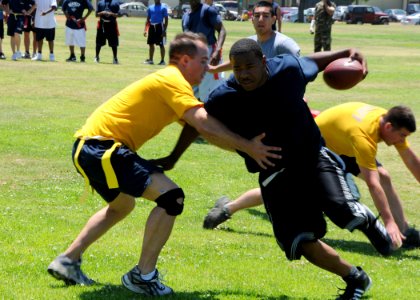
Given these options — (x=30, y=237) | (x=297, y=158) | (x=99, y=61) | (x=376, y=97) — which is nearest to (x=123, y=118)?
(x=297, y=158)

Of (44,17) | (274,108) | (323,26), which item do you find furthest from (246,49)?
(44,17)

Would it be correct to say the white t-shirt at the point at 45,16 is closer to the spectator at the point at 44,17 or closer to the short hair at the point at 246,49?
the spectator at the point at 44,17

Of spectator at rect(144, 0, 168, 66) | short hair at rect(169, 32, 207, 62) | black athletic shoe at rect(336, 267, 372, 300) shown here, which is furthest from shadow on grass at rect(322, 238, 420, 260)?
spectator at rect(144, 0, 168, 66)

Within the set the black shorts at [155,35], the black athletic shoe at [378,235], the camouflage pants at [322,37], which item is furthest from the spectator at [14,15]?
the black athletic shoe at [378,235]

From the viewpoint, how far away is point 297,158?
5.54 m

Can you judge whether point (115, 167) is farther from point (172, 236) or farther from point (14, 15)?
point (14, 15)

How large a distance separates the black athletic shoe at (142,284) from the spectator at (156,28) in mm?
19436

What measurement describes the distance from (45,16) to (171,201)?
1913cm

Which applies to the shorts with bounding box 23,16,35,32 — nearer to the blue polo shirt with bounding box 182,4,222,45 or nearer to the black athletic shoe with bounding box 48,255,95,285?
the blue polo shirt with bounding box 182,4,222,45

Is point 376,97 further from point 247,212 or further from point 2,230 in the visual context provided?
point 2,230

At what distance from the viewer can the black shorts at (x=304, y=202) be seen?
555 centimetres

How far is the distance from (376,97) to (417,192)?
330 inches

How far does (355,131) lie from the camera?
281 inches

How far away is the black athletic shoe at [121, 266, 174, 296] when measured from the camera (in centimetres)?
562
